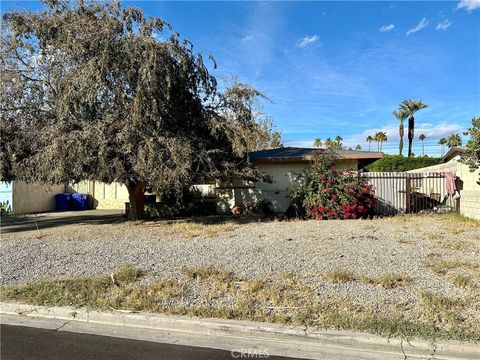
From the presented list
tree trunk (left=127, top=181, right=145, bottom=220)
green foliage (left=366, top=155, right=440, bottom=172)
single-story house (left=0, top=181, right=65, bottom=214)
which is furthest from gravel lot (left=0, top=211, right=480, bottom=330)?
green foliage (left=366, top=155, right=440, bottom=172)

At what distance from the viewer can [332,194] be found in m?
14.2

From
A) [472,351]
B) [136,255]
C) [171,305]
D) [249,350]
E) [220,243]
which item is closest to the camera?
[472,351]

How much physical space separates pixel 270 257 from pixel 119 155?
5752mm

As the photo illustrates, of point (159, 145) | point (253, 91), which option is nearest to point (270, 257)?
point (159, 145)

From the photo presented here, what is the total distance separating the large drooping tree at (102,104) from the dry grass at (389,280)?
620 centimetres

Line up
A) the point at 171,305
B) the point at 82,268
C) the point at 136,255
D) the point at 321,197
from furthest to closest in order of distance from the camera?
1. the point at 321,197
2. the point at 136,255
3. the point at 82,268
4. the point at 171,305

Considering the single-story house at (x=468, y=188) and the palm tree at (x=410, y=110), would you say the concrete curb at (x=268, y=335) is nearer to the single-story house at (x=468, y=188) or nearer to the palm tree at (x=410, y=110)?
the single-story house at (x=468, y=188)

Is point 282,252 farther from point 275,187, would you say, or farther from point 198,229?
point 275,187

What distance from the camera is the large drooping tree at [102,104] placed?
11.5 m

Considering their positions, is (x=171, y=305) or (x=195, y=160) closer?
(x=171, y=305)

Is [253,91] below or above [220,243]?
above

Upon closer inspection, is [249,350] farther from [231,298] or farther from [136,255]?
[136,255]

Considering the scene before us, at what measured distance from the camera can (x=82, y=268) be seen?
7906mm

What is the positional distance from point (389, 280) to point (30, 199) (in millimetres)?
19975
